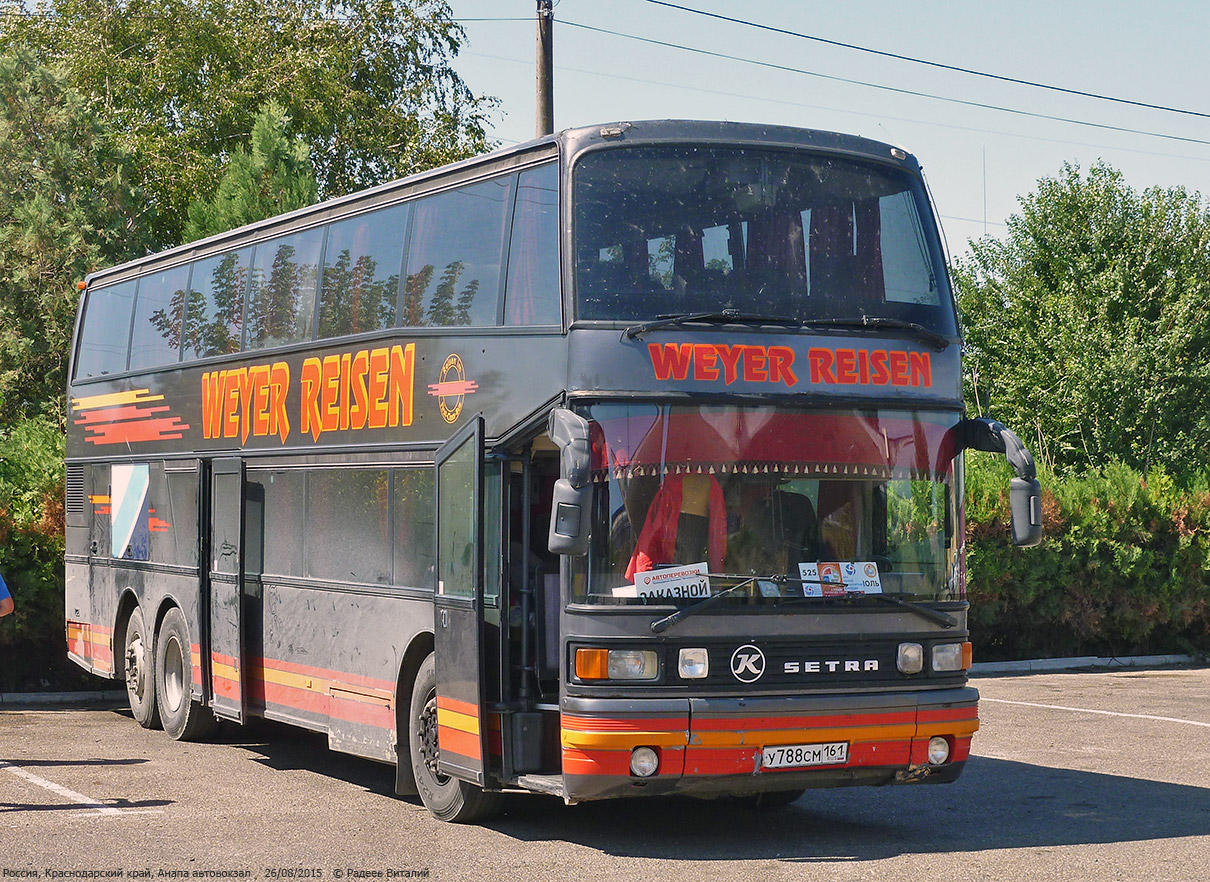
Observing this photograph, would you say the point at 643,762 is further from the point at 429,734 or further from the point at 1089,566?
the point at 1089,566

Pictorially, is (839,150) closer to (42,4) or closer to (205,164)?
(205,164)

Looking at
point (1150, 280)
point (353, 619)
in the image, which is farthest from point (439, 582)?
point (1150, 280)

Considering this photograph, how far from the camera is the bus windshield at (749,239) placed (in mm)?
9070

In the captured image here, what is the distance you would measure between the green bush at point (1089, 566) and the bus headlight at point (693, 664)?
42.7 ft

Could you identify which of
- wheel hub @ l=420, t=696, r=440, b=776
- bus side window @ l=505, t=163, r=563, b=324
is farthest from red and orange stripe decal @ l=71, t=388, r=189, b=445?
bus side window @ l=505, t=163, r=563, b=324

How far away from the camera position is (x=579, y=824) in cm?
1009

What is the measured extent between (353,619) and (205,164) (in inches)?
1030

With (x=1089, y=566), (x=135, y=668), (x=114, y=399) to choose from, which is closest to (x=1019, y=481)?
(x=135, y=668)

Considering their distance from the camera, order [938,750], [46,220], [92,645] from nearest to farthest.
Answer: [938,750] → [92,645] → [46,220]

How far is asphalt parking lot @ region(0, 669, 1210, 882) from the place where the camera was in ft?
28.0

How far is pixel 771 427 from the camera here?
29.6 feet

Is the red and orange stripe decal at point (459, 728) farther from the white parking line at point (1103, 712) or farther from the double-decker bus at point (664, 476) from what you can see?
the white parking line at point (1103, 712)

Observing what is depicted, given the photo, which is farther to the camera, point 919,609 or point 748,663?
point 919,609

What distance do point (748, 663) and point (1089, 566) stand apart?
14.3m
